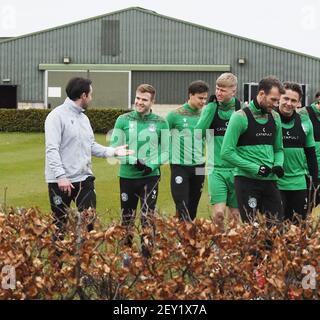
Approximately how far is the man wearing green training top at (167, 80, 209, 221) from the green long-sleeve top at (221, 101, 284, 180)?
56.2 inches

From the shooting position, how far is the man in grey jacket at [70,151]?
774cm

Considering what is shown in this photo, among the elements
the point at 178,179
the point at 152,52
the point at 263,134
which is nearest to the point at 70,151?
the point at 178,179

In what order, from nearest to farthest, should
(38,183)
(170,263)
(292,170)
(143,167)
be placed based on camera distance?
(170,263) < (292,170) < (143,167) < (38,183)

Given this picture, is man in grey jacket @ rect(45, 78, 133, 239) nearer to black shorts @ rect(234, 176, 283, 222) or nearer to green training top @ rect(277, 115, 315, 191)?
black shorts @ rect(234, 176, 283, 222)

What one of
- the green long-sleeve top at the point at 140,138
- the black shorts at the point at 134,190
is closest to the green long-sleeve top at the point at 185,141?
the green long-sleeve top at the point at 140,138

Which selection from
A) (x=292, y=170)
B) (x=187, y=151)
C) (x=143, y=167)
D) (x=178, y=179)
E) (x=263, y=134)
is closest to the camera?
(x=263, y=134)

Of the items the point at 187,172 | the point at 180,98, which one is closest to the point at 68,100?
the point at 187,172

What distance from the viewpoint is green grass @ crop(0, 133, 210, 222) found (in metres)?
13.1

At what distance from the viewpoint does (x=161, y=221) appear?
206 inches

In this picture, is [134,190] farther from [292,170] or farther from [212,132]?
[292,170]

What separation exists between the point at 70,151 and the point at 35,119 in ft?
98.5

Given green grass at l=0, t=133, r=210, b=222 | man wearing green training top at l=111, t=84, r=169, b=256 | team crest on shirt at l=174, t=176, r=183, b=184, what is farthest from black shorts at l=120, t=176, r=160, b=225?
team crest on shirt at l=174, t=176, r=183, b=184

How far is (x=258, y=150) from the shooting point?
25.5 ft
